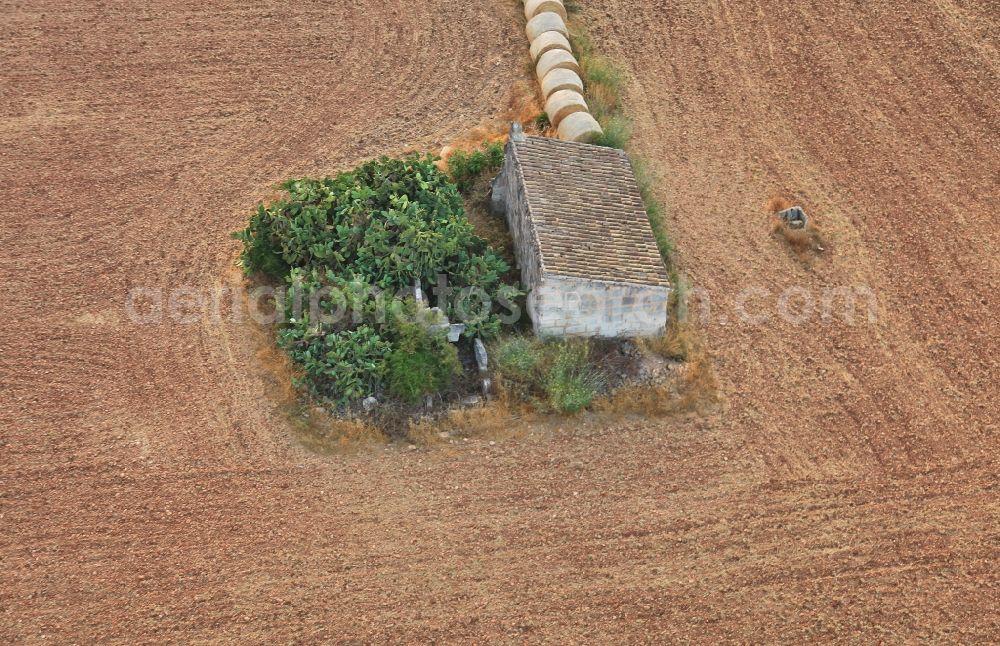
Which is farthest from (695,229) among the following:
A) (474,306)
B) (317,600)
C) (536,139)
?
(317,600)

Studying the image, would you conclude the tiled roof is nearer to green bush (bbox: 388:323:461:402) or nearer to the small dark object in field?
green bush (bbox: 388:323:461:402)

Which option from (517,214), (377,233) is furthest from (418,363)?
(517,214)

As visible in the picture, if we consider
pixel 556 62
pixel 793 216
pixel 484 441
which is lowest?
pixel 484 441

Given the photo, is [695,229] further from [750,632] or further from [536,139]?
[750,632]

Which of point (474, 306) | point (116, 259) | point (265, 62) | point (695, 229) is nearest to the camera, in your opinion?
point (474, 306)

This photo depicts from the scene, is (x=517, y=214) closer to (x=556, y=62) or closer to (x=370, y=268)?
(x=370, y=268)

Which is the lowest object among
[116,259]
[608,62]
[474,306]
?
[474,306]
